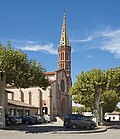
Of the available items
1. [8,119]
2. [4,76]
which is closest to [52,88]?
[8,119]

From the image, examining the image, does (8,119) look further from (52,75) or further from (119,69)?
(52,75)

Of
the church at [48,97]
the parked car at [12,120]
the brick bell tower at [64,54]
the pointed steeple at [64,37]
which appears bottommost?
the parked car at [12,120]

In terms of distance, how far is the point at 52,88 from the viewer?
83750 mm

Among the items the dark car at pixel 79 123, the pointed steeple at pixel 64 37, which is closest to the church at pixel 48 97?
the pointed steeple at pixel 64 37

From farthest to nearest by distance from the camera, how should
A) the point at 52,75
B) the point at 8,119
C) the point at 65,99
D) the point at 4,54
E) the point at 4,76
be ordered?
the point at 65,99 < the point at 52,75 < the point at 8,119 < the point at 4,76 < the point at 4,54

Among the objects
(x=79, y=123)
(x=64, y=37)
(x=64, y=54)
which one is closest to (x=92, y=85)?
(x=79, y=123)

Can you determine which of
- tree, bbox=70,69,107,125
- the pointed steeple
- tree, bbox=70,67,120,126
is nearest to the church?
the pointed steeple

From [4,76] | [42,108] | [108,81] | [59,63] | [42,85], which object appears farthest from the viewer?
[59,63]

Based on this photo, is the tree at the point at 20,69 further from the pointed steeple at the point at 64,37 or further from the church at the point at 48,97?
the pointed steeple at the point at 64,37

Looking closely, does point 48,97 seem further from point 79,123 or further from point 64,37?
point 79,123

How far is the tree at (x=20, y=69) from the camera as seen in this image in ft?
97.8

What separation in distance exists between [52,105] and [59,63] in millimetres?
35608

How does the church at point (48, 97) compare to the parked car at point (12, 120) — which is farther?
the church at point (48, 97)

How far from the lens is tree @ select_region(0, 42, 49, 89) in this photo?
29800 mm
